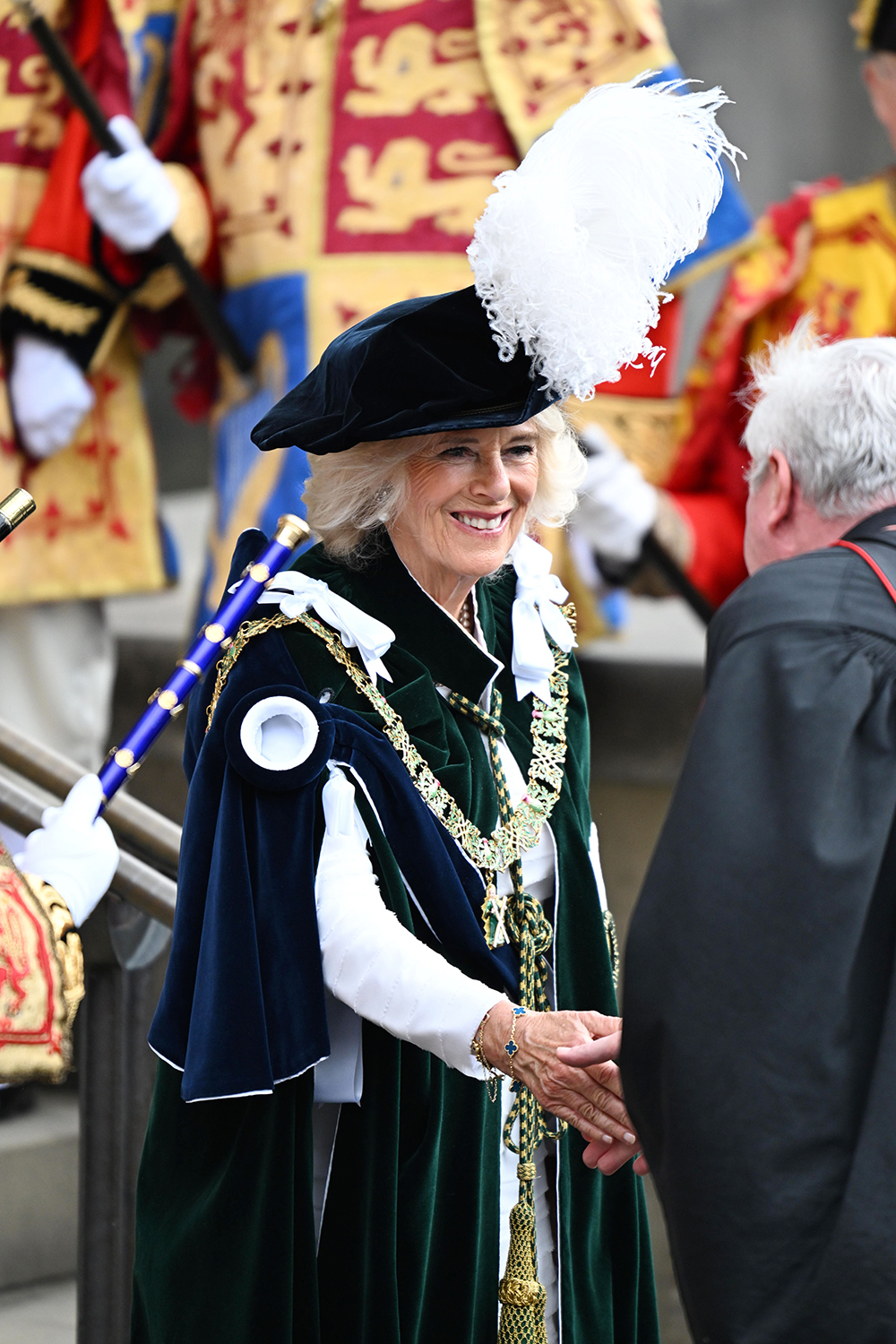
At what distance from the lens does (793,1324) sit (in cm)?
122

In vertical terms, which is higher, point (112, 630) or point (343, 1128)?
point (112, 630)

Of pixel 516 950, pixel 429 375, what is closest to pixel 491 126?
pixel 429 375

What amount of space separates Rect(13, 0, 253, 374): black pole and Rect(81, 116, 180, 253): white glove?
0.03m

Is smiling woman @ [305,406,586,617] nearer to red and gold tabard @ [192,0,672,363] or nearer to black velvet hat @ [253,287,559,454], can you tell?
black velvet hat @ [253,287,559,454]

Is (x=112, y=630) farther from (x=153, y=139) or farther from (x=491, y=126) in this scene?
(x=491, y=126)

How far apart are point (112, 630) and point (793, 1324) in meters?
3.71

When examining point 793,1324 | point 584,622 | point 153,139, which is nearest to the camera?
point 793,1324

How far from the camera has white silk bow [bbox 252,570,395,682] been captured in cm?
171

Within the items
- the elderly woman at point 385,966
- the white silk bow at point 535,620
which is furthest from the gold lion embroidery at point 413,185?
the elderly woman at point 385,966

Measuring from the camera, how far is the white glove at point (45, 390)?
3.28m

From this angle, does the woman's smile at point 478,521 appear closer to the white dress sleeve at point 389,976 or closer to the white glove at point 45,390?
the white dress sleeve at point 389,976

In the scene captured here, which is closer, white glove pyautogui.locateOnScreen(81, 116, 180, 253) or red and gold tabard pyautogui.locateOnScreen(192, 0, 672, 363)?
white glove pyautogui.locateOnScreen(81, 116, 180, 253)

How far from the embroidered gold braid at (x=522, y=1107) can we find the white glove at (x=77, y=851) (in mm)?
506

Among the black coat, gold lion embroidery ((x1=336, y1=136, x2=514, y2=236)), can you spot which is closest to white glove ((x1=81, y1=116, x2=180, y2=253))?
gold lion embroidery ((x1=336, y1=136, x2=514, y2=236))
